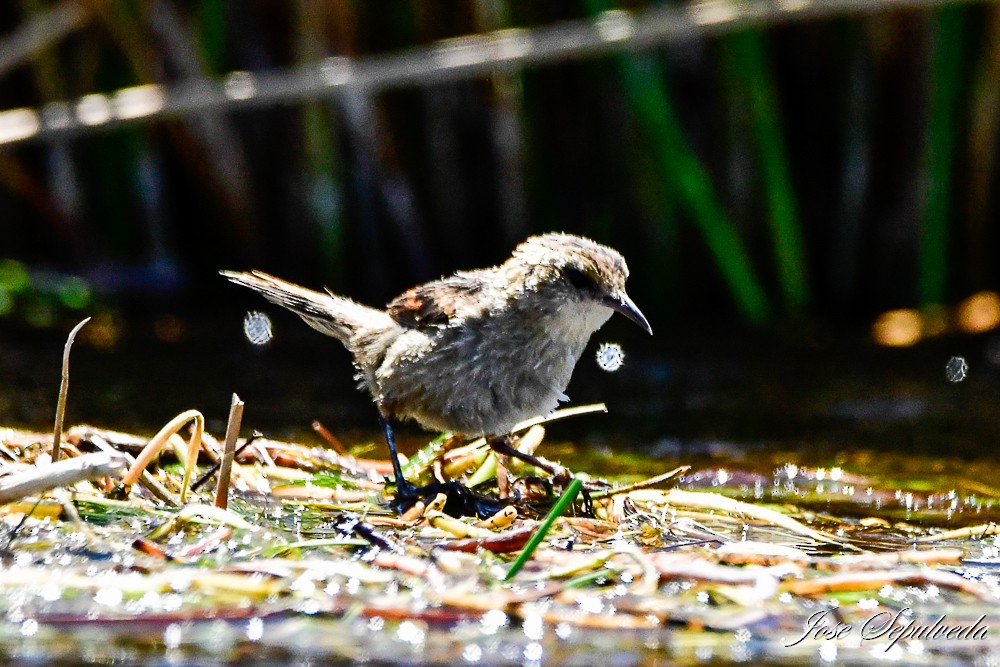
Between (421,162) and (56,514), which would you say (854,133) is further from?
(56,514)

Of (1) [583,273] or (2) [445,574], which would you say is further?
(1) [583,273]

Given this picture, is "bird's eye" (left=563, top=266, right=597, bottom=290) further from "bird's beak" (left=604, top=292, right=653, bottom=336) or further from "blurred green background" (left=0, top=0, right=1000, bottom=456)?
"blurred green background" (left=0, top=0, right=1000, bottom=456)

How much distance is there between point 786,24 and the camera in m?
7.88

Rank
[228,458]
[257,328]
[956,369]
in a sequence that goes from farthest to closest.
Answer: [257,328] < [956,369] < [228,458]

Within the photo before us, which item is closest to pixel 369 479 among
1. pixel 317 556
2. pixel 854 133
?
pixel 317 556

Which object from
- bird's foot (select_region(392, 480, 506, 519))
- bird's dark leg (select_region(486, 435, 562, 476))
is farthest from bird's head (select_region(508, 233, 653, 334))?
bird's foot (select_region(392, 480, 506, 519))

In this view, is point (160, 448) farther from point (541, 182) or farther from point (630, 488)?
point (541, 182)

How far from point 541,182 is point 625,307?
358 cm

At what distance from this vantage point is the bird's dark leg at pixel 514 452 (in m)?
4.37

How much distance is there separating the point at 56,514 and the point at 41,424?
2.17m

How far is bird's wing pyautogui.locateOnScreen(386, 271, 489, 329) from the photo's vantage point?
15.4 ft

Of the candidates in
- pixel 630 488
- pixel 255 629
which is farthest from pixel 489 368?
pixel 255 629

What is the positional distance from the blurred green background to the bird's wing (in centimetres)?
227

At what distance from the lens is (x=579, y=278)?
181 inches
